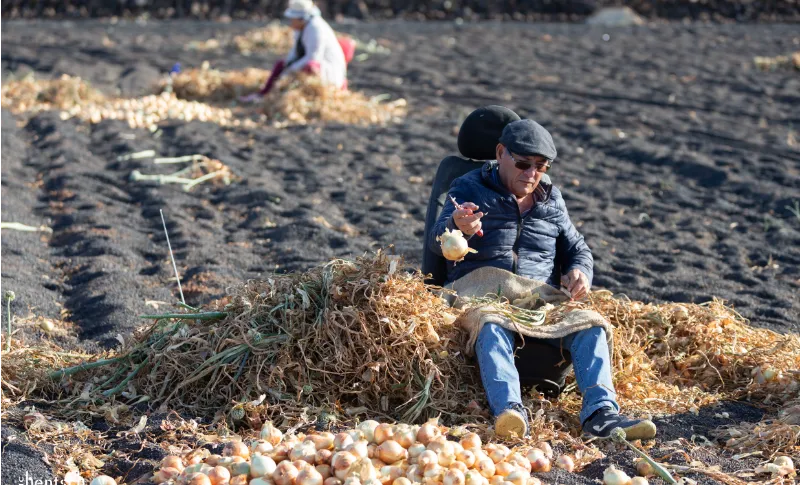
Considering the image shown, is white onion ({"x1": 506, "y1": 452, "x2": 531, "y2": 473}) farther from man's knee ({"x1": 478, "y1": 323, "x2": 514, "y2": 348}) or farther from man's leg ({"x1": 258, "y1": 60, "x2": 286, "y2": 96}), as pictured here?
man's leg ({"x1": 258, "y1": 60, "x2": 286, "y2": 96})

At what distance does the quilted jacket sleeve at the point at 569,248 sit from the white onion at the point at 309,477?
1.86 m

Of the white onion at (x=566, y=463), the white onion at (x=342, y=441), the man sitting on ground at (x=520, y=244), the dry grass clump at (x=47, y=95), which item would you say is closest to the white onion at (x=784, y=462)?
the man sitting on ground at (x=520, y=244)

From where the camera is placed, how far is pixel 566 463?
3.52 meters

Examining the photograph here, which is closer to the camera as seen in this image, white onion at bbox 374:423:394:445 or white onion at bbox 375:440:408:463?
white onion at bbox 375:440:408:463

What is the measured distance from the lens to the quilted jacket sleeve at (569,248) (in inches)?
181

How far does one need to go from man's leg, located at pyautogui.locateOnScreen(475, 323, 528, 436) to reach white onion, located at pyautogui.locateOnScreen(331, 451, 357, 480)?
26.8 inches

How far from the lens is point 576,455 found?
142 inches

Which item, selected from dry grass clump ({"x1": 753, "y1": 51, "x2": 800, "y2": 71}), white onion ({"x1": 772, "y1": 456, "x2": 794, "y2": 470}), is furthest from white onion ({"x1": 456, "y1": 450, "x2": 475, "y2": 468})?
dry grass clump ({"x1": 753, "y1": 51, "x2": 800, "y2": 71})

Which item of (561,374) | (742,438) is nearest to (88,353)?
(561,374)

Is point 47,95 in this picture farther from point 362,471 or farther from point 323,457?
point 362,471

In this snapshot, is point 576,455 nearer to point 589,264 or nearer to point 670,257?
point 589,264

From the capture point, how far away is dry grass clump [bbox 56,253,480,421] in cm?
394

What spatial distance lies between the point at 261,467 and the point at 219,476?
0.45 feet

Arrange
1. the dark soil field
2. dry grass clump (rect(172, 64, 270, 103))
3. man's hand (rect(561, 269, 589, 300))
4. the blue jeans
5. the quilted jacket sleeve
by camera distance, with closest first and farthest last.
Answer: the blue jeans, man's hand (rect(561, 269, 589, 300)), the quilted jacket sleeve, the dark soil field, dry grass clump (rect(172, 64, 270, 103))
